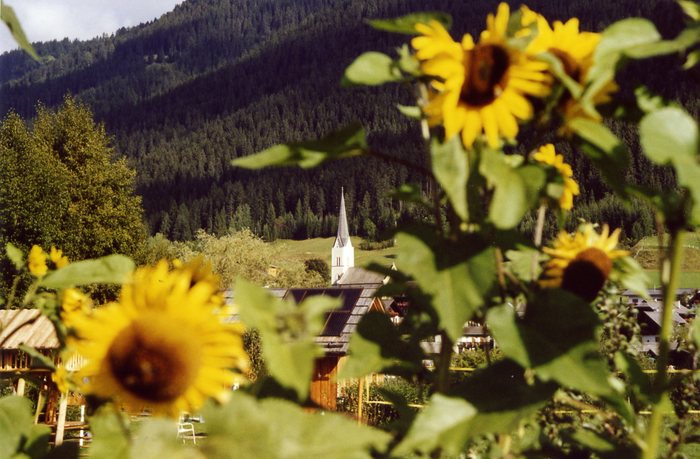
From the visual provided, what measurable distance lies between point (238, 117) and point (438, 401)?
125 metres

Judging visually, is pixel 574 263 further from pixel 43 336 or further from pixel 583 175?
pixel 583 175

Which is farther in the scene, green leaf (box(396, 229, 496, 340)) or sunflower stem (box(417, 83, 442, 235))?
sunflower stem (box(417, 83, 442, 235))

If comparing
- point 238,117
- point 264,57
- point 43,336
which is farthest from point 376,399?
point 264,57

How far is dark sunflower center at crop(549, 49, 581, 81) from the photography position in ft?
2.39

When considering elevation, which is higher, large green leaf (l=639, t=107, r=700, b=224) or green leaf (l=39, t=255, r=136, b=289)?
large green leaf (l=639, t=107, r=700, b=224)

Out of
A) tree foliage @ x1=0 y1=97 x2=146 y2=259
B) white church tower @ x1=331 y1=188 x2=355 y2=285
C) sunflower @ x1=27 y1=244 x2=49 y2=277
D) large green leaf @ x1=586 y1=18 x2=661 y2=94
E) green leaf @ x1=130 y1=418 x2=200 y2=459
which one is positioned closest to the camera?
green leaf @ x1=130 y1=418 x2=200 y2=459

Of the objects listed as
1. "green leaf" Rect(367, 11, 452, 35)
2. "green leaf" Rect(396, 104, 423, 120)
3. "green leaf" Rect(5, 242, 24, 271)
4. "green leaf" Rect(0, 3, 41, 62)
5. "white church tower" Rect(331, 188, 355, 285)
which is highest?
"white church tower" Rect(331, 188, 355, 285)

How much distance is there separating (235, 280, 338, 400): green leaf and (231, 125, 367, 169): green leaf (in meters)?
0.18

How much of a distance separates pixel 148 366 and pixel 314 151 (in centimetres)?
24

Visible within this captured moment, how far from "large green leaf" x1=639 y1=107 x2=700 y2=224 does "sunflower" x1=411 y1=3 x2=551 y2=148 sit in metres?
0.11

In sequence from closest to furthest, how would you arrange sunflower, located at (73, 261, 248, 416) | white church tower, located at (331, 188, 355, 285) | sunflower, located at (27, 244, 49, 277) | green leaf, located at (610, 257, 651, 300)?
sunflower, located at (73, 261, 248, 416) < green leaf, located at (610, 257, 651, 300) < sunflower, located at (27, 244, 49, 277) < white church tower, located at (331, 188, 355, 285)

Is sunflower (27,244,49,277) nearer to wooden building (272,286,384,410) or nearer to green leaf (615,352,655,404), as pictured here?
green leaf (615,352,655,404)

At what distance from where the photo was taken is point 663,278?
708 millimetres

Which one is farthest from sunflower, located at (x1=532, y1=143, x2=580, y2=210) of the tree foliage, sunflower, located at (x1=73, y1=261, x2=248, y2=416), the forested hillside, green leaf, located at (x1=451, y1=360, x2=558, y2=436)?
the forested hillside
